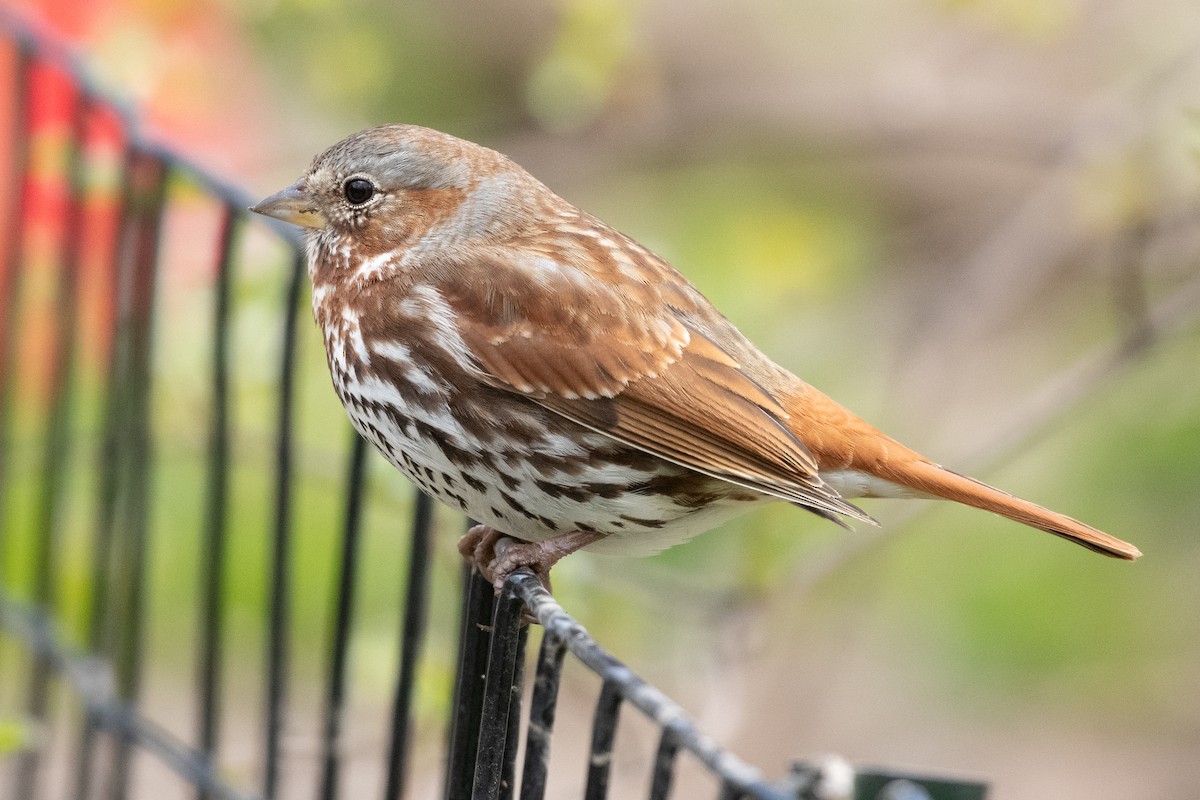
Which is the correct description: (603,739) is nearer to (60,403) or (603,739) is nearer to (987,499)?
(987,499)

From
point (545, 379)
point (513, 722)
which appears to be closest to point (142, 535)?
point (545, 379)

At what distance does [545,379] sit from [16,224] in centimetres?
174

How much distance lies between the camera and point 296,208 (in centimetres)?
285

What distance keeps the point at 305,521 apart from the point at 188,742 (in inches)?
33.8

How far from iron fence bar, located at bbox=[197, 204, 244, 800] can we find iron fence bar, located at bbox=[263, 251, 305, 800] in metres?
0.15

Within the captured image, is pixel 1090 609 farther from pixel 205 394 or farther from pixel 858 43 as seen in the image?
pixel 205 394

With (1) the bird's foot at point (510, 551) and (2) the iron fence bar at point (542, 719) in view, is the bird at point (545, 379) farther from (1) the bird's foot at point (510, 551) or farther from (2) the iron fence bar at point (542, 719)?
(2) the iron fence bar at point (542, 719)

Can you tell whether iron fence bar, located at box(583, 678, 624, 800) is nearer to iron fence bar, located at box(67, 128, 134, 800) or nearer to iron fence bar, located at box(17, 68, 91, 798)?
iron fence bar, located at box(67, 128, 134, 800)

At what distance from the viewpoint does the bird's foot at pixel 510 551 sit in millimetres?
2273

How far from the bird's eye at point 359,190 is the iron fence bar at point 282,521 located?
0.45 feet

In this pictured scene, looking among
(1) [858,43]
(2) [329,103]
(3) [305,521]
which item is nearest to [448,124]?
(2) [329,103]

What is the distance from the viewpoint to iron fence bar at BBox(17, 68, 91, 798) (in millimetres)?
3479

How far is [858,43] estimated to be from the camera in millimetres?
6695

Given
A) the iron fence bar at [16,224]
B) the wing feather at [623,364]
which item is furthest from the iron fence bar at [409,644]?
the iron fence bar at [16,224]
